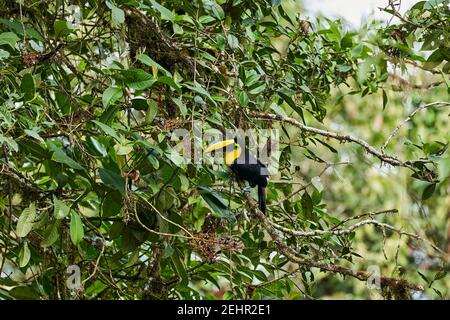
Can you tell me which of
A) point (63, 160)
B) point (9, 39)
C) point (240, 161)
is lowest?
point (63, 160)

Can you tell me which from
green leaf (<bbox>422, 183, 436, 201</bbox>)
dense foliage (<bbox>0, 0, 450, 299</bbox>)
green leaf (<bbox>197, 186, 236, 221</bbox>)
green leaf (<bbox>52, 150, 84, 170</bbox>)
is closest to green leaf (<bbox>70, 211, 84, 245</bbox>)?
dense foliage (<bbox>0, 0, 450, 299</bbox>)

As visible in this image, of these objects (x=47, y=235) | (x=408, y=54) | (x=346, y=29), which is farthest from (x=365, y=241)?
(x=47, y=235)

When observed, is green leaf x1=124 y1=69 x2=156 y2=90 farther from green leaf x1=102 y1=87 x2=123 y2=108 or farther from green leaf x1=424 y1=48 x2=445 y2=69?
green leaf x1=424 y1=48 x2=445 y2=69

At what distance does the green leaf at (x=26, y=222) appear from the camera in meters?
1.71

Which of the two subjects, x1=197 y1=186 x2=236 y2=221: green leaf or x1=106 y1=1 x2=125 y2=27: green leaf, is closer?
x1=106 y1=1 x2=125 y2=27: green leaf

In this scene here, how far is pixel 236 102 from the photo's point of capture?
74.9 inches

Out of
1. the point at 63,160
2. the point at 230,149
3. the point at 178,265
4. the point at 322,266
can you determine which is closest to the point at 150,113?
the point at 63,160

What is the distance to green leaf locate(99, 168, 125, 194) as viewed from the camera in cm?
168

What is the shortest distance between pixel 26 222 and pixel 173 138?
0.40m

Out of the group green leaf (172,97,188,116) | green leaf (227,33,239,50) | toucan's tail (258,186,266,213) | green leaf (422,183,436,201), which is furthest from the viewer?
toucan's tail (258,186,266,213)

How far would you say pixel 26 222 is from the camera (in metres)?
1.72

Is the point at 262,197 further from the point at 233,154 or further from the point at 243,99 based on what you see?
the point at 243,99

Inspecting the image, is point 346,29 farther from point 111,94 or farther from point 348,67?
point 111,94

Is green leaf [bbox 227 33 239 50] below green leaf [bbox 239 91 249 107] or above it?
above
